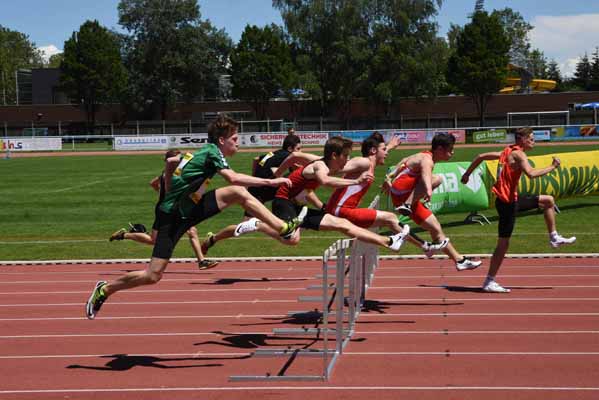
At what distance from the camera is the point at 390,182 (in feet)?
34.8

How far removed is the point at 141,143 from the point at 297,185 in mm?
44173

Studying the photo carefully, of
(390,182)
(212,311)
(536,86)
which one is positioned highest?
(536,86)

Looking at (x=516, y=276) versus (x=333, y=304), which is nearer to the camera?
(x=333, y=304)

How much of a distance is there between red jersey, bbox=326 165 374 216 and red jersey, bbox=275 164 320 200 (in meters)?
0.26

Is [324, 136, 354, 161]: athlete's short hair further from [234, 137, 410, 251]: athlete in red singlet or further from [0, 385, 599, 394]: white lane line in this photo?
[0, 385, 599, 394]: white lane line

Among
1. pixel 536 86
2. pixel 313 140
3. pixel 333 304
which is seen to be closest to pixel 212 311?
pixel 333 304

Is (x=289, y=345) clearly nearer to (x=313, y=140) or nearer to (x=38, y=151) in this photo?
(x=313, y=140)

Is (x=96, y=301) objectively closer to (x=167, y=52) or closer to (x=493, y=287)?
(x=493, y=287)

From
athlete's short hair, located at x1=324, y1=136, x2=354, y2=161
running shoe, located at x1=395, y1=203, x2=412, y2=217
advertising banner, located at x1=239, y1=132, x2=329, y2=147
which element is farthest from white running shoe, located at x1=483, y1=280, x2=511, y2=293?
advertising banner, located at x1=239, y1=132, x2=329, y2=147

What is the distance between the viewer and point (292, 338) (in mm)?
8250

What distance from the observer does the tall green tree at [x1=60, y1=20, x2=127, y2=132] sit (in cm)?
7750

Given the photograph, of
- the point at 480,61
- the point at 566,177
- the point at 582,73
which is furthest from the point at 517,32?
the point at 566,177

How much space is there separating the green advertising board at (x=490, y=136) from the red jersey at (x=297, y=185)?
40.3 m

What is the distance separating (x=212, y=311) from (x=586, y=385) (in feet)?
14.8
